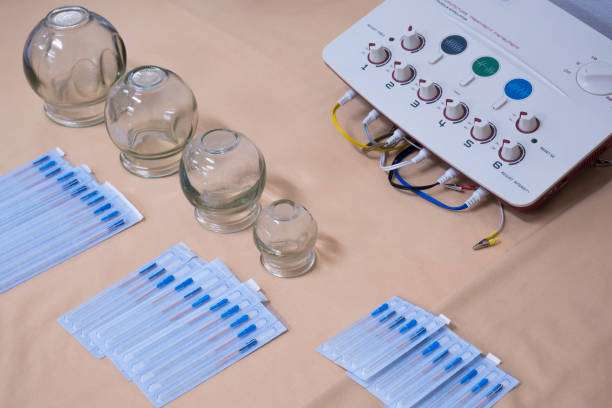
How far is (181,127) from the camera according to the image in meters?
0.97

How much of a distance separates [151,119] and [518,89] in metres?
0.49

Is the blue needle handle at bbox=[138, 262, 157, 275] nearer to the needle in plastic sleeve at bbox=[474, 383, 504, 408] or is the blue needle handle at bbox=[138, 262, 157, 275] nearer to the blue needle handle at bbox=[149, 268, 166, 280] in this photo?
the blue needle handle at bbox=[149, 268, 166, 280]

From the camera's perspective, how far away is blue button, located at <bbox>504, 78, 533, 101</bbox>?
0.90 meters

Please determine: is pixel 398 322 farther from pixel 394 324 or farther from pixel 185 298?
pixel 185 298

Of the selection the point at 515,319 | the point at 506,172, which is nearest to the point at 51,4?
the point at 506,172

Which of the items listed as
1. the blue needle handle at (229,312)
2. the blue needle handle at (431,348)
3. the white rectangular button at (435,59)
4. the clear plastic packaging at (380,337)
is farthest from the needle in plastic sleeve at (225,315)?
the white rectangular button at (435,59)

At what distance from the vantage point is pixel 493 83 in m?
0.92

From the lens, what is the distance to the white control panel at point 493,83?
2.83ft

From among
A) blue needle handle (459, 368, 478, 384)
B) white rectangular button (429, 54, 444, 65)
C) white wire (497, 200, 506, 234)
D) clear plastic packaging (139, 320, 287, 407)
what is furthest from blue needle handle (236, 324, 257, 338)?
white rectangular button (429, 54, 444, 65)

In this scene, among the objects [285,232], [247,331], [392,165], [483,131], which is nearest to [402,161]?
[392,165]

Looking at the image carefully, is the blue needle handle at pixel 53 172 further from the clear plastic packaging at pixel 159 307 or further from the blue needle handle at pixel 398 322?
the blue needle handle at pixel 398 322

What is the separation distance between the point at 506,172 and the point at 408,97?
171mm

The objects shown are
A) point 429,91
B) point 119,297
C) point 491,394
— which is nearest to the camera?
point 491,394

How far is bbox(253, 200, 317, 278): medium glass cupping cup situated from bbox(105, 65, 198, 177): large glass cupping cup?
215mm
